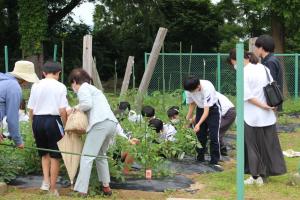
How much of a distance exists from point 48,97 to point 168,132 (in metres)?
2.26

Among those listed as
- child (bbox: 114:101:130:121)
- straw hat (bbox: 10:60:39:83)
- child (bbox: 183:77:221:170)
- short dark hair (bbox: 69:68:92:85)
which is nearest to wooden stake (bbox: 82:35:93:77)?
child (bbox: 114:101:130:121)

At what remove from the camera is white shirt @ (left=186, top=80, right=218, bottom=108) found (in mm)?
7102

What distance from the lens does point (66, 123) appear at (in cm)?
560

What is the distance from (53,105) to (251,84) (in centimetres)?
212

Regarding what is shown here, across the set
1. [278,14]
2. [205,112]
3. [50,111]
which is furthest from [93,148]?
[278,14]

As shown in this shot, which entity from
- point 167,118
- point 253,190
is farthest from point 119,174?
point 167,118

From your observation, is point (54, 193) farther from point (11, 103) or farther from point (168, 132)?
point (168, 132)

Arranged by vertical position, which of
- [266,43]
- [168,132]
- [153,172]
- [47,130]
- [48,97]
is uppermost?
[266,43]

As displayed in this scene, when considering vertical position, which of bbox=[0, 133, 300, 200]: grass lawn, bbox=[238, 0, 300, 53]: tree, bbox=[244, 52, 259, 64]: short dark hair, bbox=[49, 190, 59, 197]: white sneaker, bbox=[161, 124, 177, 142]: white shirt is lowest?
bbox=[0, 133, 300, 200]: grass lawn

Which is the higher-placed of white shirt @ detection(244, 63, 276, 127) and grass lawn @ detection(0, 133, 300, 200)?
white shirt @ detection(244, 63, 276, 127)

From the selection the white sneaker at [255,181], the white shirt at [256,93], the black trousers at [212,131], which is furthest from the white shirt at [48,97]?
the black trousers at [212,131]

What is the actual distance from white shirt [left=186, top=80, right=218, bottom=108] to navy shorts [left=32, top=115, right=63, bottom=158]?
212 centimetres

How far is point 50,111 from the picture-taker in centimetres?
561

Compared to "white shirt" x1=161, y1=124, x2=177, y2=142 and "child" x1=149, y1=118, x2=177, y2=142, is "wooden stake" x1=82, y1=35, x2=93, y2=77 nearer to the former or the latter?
"child" x1=149, y1=118, x2=177, y2=142
